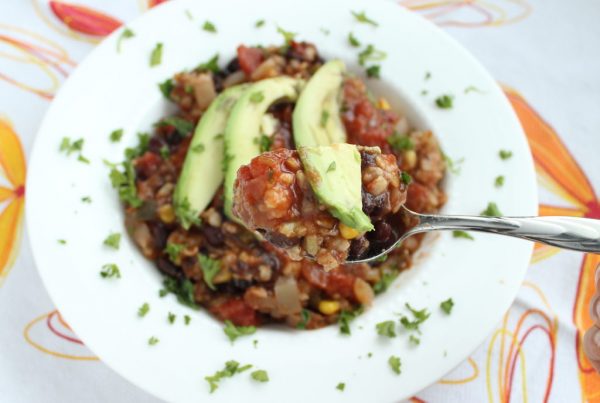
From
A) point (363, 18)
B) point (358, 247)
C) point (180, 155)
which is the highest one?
point (363, 18)

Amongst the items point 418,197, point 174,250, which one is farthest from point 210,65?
point 418,197

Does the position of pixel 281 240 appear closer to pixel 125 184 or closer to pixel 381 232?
pixel 381 232

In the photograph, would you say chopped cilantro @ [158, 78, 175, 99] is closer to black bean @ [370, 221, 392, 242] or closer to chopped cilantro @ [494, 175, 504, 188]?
black bean @ [370, 221, 392, 242]

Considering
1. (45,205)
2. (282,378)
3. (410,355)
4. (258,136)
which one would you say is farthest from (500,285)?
(45,205)

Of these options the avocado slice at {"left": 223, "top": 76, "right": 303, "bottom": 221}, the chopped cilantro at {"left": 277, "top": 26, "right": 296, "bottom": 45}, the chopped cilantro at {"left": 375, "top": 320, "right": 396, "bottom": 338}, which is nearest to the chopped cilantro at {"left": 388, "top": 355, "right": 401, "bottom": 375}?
the chopped cilantro at {"left": 375, "top": 320, "right": 396, "bottom": 338}

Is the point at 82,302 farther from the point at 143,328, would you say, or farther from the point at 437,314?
the point at 437,314

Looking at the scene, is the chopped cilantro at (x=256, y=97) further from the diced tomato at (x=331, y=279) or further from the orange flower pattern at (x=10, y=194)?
the orange flower pattern at (x=10, y=194)
